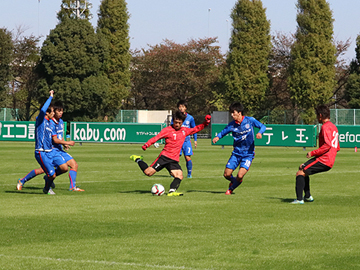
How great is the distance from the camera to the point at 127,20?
208ft

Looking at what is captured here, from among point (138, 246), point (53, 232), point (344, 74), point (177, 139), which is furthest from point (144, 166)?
point (344, 74)

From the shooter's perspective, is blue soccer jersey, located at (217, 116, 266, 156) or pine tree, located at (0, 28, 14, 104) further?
pine tree, located at (0, 28, 14, 104)

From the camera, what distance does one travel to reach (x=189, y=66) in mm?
68562

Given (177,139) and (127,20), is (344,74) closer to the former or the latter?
(127,20)

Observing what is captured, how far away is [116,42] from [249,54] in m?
13.5

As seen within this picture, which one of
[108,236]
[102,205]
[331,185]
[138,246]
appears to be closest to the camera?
[138,246]

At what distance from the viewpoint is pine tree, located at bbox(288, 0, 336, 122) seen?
54781mm

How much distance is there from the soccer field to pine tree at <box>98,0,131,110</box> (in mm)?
46992

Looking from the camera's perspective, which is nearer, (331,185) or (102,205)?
(102,205)

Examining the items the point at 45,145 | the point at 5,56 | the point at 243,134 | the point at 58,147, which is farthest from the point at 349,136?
the point at 5,56

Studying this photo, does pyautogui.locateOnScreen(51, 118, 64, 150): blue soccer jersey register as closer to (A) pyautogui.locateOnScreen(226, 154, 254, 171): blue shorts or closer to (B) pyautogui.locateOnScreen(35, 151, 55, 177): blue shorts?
(B) pyautogui.locateOnScreen(35, 151, 55, 177): blue shorts

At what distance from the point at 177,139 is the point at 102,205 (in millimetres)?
2783

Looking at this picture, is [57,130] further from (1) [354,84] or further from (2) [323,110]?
(1) [354,84]

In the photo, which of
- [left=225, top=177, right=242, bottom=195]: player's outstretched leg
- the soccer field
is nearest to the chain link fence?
the soccer field
